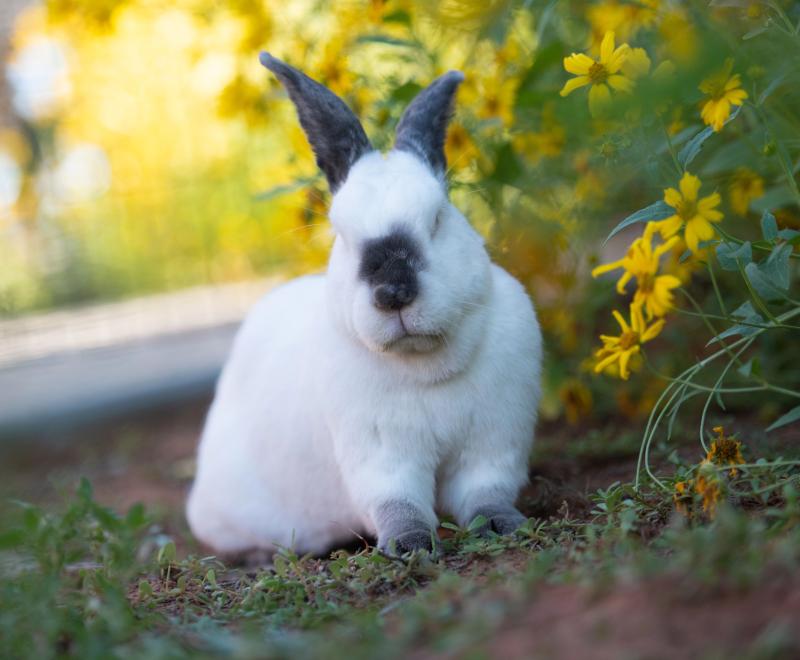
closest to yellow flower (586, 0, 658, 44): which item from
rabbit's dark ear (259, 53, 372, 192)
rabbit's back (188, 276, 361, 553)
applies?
rabbit's dark ear (259, 53, 372, 192)

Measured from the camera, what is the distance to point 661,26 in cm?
316

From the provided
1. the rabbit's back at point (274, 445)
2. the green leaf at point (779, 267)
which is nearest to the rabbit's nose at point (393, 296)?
the rabbit's back at point (274, 445)

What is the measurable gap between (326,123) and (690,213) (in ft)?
3.60

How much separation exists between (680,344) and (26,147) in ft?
23.6

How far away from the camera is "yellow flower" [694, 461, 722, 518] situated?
2312mm

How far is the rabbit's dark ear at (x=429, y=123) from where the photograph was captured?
3.04m

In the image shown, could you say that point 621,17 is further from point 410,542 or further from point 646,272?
point 410,542

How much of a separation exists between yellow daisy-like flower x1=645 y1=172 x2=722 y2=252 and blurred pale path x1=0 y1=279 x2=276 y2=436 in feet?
15.4

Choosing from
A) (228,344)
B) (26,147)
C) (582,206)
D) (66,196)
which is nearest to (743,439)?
(582,206)

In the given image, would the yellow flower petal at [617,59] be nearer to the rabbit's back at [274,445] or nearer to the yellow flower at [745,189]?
the yellow flower at [745,189]

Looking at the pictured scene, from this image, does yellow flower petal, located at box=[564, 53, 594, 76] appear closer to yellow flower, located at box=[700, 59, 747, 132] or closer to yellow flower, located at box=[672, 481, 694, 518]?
yellow flower, located at box=[700, 59, 747, 132]

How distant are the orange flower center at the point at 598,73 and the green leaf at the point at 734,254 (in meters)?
0.54

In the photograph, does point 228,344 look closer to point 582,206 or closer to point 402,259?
point 582,206

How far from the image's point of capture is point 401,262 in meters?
2.66
